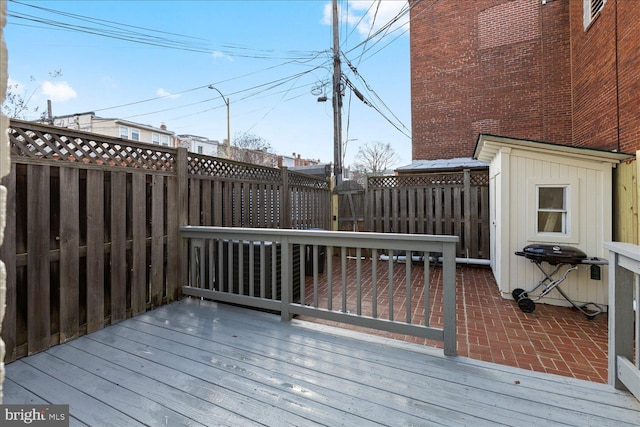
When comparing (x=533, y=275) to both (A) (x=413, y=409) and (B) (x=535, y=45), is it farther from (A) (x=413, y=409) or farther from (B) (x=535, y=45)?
(B) (x=535, y=45)

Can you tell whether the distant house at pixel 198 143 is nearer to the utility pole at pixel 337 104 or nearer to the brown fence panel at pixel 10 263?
the utility pole at pixel 337 104

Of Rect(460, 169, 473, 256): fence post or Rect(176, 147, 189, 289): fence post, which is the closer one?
Rect(176, 147, 189, 289): fence post

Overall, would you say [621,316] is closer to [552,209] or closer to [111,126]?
[552,209]

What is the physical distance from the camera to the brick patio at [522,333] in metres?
2.54

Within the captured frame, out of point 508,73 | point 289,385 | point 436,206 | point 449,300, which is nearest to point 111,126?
point 436,206

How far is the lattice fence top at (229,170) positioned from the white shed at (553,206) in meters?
3.62

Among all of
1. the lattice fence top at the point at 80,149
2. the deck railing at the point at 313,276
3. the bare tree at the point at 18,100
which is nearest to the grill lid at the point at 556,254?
the deck railing at the point at 313,276

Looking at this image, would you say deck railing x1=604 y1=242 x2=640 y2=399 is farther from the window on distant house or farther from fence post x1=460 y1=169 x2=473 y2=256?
the window on distant house

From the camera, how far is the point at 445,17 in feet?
31.0

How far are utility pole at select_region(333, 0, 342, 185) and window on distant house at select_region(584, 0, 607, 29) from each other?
5.58m

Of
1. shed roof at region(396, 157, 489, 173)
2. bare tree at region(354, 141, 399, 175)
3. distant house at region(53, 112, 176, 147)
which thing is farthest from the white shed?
distant house at region(53, 112, 176, 147)

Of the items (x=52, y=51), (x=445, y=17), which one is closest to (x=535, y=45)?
(x=445, y=17)

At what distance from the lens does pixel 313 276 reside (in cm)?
369

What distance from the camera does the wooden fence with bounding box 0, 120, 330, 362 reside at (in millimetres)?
2480
